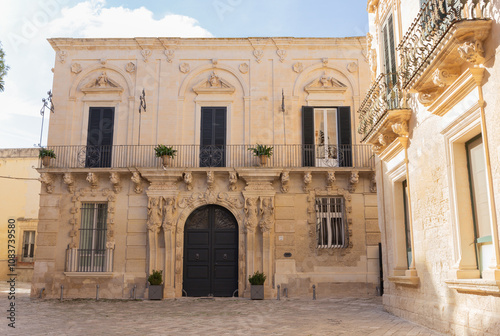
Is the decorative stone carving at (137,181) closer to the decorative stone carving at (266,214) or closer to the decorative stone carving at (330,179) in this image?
the decorative stone carving at (266,214)

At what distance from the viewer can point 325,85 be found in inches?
652

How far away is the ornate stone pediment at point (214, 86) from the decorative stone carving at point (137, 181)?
362 centimetres

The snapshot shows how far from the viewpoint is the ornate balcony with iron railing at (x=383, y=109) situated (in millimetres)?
8547

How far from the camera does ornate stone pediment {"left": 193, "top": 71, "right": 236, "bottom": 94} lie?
16516 millimetres

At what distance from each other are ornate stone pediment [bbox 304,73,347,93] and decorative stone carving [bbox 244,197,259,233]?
4.42 meters

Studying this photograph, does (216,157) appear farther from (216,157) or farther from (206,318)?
(206,318)

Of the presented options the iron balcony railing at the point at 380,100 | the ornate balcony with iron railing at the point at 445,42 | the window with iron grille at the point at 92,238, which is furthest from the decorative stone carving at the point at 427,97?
the window with iron grille at the point at 92,238

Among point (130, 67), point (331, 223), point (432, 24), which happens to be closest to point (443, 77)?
point (432, 24)

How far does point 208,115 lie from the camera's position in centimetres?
1647

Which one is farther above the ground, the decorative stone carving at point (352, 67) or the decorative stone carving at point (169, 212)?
the decorative stone carving at point (352, 67)

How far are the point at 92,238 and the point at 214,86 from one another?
664 centimetres

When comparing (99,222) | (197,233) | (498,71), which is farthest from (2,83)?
(498,71)

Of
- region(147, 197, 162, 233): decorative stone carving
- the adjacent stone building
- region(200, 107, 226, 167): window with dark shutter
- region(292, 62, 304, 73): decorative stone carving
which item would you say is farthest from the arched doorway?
the adjacent stone building

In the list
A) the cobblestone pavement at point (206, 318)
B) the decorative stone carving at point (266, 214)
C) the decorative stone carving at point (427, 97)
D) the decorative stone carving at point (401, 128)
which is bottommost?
the cobblestone pavement at point (206, 318)
